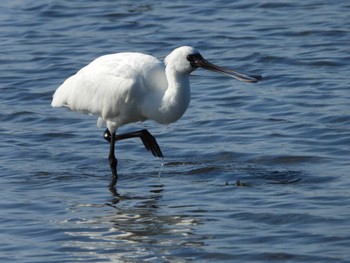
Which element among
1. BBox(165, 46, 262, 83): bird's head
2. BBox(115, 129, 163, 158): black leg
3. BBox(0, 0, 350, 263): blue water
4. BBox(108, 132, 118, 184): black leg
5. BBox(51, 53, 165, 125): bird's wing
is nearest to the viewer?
BBox(0, 0, 350, 263): blue water

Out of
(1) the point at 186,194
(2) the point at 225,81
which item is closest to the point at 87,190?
(1) the point at 186,194

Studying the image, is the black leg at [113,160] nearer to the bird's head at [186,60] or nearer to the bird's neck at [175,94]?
the bird's neck at [175,94]

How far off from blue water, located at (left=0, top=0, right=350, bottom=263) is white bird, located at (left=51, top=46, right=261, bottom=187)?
23.5 inches

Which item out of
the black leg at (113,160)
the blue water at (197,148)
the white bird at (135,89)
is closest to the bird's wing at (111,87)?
the white bird at (135,89)

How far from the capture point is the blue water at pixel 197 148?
30.7ft

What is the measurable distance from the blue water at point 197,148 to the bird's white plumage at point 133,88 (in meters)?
0.66

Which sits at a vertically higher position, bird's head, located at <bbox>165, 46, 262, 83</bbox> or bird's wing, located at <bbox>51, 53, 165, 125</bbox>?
bird's head, located at <bbox>165, 46, 262, 83</bbox>

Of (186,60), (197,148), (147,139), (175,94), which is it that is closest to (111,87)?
(147,139)

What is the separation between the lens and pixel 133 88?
11500 mm

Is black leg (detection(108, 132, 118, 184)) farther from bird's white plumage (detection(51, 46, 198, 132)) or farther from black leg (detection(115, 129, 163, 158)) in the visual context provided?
black leg (detection(115, 129, 163, 158))

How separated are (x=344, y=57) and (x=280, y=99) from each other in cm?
228

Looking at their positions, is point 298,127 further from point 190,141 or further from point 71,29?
point 71,29

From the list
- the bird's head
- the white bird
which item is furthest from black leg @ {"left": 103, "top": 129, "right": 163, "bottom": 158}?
the bird's head

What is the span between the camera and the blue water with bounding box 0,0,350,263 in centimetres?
934
